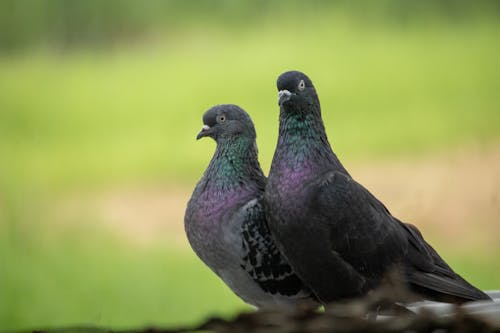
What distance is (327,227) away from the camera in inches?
62.4

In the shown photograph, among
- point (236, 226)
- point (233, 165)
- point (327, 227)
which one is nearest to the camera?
point (327, 227)

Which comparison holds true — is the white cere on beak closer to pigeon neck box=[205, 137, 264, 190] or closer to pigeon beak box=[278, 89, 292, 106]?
pigeon beak box=[278, 89, 292, 106]

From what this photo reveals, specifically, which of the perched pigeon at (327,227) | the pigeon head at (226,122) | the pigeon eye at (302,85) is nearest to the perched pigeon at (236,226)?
the pigeon head at (226,122)

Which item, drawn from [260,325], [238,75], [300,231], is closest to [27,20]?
[238,75]

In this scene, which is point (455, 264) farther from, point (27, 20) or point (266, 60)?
point (27, 20)

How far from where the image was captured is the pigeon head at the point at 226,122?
1.83m

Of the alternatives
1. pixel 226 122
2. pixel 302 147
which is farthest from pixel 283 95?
pixel 226 122

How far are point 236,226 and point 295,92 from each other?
1.06 feet

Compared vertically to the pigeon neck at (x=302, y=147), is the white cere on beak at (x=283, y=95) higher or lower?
higher

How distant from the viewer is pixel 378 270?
160 centimetres

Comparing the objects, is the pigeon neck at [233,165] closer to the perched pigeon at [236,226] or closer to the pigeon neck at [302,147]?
the perched pigeon at [236,226]

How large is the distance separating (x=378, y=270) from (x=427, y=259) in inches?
5.1

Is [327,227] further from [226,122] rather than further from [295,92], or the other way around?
[226,122]

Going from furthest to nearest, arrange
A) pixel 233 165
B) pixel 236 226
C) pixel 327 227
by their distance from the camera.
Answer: pixel 233 165, pixel 236 226, pixel 327 227
